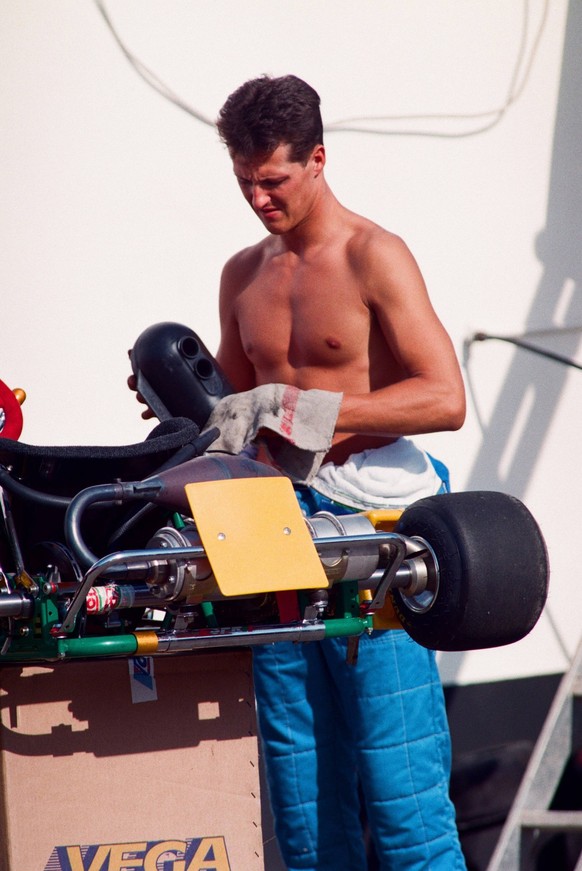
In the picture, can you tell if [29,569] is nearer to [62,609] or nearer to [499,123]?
[62,609]

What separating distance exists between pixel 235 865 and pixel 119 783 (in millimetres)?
218

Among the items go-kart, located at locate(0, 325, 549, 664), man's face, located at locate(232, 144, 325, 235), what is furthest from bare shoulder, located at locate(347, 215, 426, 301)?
go-kart, located at locate(0, 325, 549, 664)

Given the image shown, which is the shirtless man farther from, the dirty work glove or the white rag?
the dirty work glove

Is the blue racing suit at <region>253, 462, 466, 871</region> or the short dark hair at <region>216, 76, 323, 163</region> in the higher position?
the short dark hair at <region>216, 76, 323, 163</region>

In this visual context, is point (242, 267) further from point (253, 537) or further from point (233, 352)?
point (253, 537)

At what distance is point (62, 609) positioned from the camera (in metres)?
1.69

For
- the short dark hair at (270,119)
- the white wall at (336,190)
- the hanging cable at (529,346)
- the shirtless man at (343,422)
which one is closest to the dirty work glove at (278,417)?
the shirtless man at (343,422)

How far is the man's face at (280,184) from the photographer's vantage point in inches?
97.4

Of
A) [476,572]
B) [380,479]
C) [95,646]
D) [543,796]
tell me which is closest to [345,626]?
[476,572]

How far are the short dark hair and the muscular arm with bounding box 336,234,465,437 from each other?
0.83 ft

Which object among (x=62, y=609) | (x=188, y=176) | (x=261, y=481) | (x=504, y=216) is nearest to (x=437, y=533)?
(x=261, y=481)

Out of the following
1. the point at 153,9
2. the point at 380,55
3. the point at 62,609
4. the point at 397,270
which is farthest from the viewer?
the point at 380,55

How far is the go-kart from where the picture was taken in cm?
165

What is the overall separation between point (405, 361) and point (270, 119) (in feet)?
1.72
